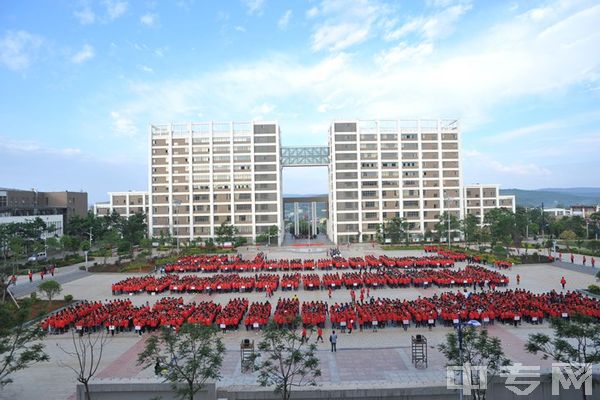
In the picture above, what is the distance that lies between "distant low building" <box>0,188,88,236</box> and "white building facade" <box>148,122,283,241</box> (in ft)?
42.9

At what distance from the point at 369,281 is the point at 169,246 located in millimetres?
37065

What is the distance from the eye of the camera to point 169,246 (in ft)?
177

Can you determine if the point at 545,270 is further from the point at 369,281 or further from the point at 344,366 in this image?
the point at 344,366

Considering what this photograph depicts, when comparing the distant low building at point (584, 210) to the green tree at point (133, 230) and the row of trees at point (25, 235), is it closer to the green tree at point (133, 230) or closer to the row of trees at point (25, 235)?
the green tree at point (133, 230)

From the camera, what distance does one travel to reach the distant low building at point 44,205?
51.8 meters

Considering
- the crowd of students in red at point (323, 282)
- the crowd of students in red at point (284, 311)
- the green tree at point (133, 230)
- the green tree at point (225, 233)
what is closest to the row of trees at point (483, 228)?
the crowd of students in red at point (323, 282)

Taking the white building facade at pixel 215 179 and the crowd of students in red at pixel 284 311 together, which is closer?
the crowd of students in red at pixel 284 311

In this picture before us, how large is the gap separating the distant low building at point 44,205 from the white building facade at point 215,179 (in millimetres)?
13071

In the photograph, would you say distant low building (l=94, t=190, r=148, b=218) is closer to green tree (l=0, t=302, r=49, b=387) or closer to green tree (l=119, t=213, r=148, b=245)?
green tree (l=119, t=213, r=148, b=245)

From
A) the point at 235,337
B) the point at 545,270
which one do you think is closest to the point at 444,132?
the point at 545,270

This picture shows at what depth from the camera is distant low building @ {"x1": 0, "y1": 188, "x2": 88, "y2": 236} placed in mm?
51750

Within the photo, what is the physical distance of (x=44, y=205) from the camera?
198 feet

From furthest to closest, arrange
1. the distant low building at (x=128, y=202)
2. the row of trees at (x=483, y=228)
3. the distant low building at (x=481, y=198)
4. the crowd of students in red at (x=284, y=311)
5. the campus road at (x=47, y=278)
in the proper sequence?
1. the distant low building at (x=128, y=202)
2. the distant low building at (x=481, y=198)
3. the row of trees at (x=483, y=228)
4. the campus road at (x=47, y=278)
5. the crowd of students in red at (x=284, y=311)

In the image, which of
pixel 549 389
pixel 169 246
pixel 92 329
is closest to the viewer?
pixel 549 389
